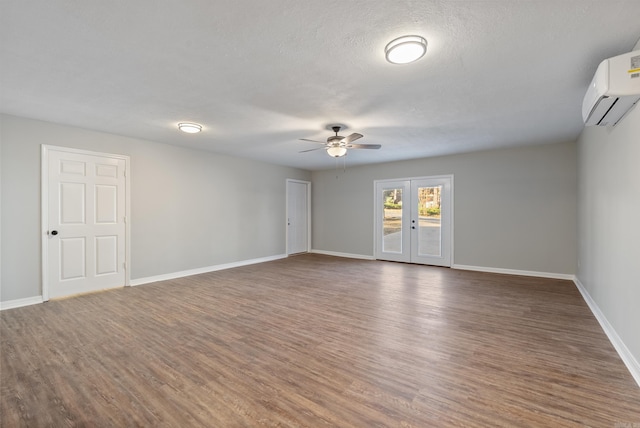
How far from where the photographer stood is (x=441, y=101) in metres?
3.17

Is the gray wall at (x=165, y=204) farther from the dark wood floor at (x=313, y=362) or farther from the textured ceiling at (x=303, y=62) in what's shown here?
the dark wood floor at (x=313, y=362)

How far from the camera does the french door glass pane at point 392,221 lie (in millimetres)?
6891

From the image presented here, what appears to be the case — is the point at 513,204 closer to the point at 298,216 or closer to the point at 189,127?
the point at 298,216

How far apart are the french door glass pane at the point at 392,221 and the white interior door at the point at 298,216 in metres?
2.40

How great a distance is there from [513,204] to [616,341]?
3.40m

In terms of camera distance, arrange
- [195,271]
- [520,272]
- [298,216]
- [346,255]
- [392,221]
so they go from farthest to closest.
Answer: [298,216]
[346,255]
[392,221]
[195,271]
[520,272]

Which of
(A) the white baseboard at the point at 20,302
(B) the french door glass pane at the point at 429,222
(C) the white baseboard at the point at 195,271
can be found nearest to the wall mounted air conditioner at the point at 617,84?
(B) the french door glass pane at the point at 429,222

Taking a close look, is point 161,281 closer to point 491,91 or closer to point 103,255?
point 103,255

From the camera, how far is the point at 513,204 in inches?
214

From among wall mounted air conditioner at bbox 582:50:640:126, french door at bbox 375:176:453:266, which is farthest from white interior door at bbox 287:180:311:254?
wall mounted air conditioner at bbox 582:50:640:126

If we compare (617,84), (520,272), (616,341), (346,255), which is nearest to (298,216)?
(346,255)

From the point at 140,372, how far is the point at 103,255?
3132 millimetres

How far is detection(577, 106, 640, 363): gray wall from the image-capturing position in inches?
85.7

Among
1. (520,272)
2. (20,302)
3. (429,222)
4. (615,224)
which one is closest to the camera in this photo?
(615,224)
